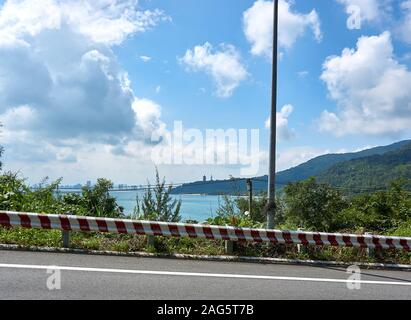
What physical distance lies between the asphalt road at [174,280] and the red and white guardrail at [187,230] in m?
0.76

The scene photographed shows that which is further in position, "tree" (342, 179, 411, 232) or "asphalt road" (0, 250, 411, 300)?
"tree" (342, 179, 411, 232)

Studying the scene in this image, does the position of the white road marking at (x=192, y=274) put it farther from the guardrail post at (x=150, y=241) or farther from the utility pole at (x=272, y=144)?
the utility pole at (x=272, y=144)

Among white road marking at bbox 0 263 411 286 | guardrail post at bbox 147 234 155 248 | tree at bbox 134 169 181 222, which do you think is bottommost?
white road marking at bbox 0 263 411 286

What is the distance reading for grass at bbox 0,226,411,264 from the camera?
9.37 m

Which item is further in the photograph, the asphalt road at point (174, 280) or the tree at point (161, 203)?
the tree at point (161, 203)

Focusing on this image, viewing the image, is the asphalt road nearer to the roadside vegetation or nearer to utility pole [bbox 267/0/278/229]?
the roadside vegetation

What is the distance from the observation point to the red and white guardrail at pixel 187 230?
9094 mm

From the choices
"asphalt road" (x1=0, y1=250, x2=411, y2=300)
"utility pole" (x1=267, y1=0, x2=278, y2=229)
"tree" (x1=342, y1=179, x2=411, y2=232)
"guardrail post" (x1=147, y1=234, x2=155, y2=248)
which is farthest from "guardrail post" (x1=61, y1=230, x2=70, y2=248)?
"tree" (x1=342, y1=179, x2=411, y2=232)

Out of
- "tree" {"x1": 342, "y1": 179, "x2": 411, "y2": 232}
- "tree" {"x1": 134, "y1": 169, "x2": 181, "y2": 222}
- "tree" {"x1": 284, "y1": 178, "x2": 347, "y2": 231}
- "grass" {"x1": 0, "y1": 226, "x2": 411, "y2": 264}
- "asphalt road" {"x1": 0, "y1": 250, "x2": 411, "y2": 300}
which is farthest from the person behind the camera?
"tree" {"x1": 284, "y1": 178, "x2": 347, "y2": 231}

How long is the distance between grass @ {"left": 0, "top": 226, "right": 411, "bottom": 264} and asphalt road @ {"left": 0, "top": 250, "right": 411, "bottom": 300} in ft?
2.52

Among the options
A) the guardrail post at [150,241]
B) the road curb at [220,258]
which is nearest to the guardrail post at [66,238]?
the road curb at [220,258]

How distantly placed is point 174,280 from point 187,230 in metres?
2.48

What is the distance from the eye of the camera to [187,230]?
31.0 feet

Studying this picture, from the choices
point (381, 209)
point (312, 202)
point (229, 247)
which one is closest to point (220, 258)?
point (229, 247)
